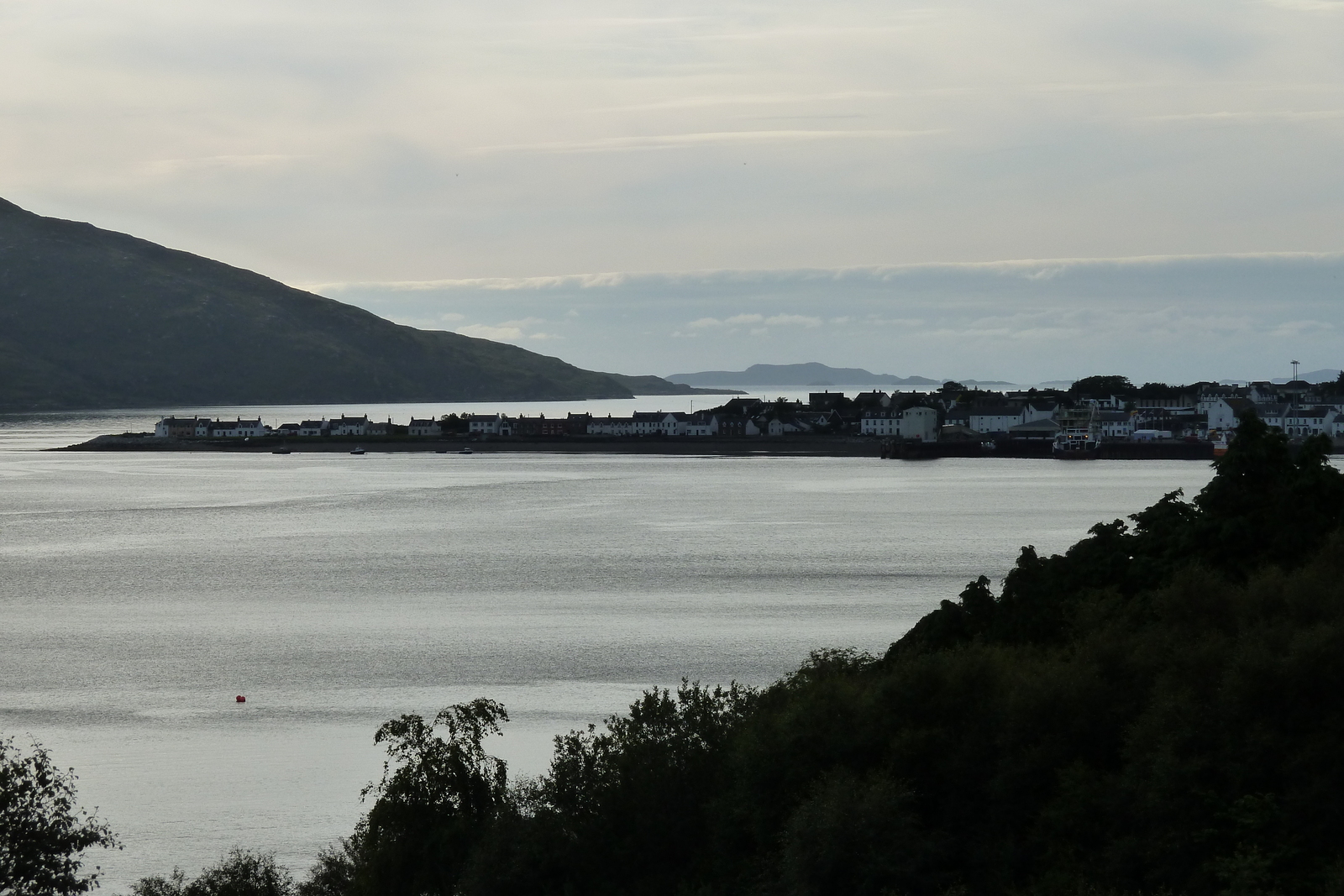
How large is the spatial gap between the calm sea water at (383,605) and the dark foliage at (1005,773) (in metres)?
5.99

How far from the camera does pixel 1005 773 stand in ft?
45.9

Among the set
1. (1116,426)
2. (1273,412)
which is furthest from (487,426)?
(1273,412)

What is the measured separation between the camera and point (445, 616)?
132ft

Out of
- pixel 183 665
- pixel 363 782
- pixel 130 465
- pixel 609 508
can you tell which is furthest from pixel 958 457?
→ pixel 363 782

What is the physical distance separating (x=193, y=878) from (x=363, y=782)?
4503mm

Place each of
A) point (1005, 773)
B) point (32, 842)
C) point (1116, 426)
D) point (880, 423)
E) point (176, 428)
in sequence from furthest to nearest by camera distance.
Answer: point (176, 428) → point (880, 423) → point (1116, 426) → point (32, 842) → point (1005, 773)

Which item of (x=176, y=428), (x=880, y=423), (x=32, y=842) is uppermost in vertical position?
(x=880, y=423)

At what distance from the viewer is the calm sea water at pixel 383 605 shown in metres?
24.5

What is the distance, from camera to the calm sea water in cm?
2448

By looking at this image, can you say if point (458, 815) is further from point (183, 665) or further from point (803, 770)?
point (183, 665)

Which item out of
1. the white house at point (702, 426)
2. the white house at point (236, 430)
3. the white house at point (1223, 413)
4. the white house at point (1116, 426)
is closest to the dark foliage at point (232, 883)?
the white house at point (1116, 426)

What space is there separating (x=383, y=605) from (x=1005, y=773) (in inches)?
1215

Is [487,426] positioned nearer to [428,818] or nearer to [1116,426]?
[1116,426]

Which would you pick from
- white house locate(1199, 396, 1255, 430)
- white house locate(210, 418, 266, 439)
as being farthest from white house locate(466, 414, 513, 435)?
white house locate(1199, 396, 1255, 430)
